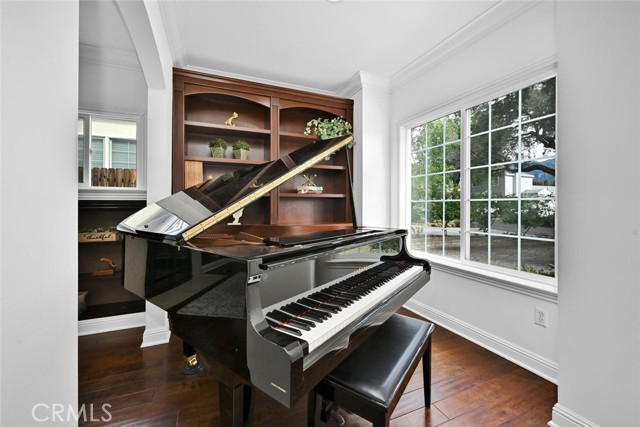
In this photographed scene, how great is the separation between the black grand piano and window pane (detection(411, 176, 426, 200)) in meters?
1.72

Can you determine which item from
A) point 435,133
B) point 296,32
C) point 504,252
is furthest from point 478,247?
point 296,32

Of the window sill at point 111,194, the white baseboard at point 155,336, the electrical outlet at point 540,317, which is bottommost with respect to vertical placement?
the white baseboard at point 155,336

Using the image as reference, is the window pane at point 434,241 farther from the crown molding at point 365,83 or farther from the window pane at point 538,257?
the crown molding at point 365,83

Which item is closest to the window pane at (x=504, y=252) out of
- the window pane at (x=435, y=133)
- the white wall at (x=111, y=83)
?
the window pane at (x=435, y=133)

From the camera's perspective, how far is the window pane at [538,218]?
198cm

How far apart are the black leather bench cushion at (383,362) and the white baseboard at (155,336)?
77.9 inches

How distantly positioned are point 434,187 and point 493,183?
26.4 inches

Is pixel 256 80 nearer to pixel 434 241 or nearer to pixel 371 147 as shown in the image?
pixel 371 147
